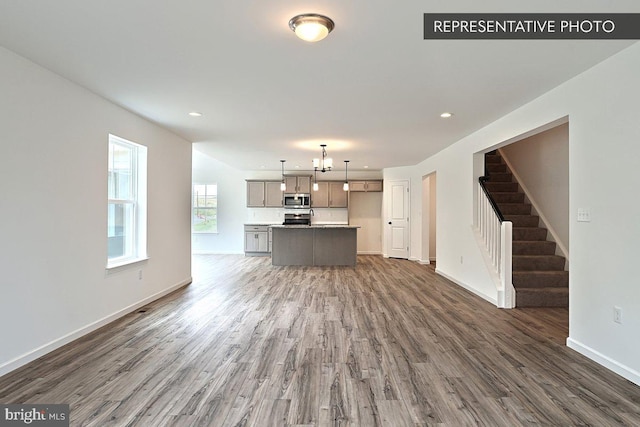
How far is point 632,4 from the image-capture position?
208 cm

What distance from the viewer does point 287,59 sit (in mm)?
2846

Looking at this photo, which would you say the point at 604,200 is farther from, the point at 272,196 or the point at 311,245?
the point at 272,196

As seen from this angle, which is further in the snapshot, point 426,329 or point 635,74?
point 426,329

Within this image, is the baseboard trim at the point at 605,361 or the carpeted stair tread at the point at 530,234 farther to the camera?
the carpeted stair tread at the point at 530,234

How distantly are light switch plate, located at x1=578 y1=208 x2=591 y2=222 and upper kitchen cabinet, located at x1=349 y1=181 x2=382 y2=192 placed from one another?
7142mm

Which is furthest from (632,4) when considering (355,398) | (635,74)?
(355,398)

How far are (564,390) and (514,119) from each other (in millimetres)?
3070

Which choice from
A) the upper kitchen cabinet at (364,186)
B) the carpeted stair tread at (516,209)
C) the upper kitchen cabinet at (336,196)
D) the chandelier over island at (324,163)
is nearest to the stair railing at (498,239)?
the carpeted stair tread at (516,209)

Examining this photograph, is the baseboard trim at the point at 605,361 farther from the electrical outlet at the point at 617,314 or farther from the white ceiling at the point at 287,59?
the white ceiling at the point at 287,59

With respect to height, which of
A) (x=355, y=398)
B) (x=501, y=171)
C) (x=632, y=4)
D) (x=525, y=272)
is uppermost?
(x=632, y=4)

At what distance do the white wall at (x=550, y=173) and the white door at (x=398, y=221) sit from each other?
3.22 m

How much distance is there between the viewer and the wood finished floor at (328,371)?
6.96ft

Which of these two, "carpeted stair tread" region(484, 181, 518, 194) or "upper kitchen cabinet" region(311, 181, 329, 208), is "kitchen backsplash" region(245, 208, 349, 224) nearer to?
"upper kitchen cabinet" region(311, 181, 329, 208)

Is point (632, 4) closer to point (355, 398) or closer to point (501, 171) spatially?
point (355, 398)
